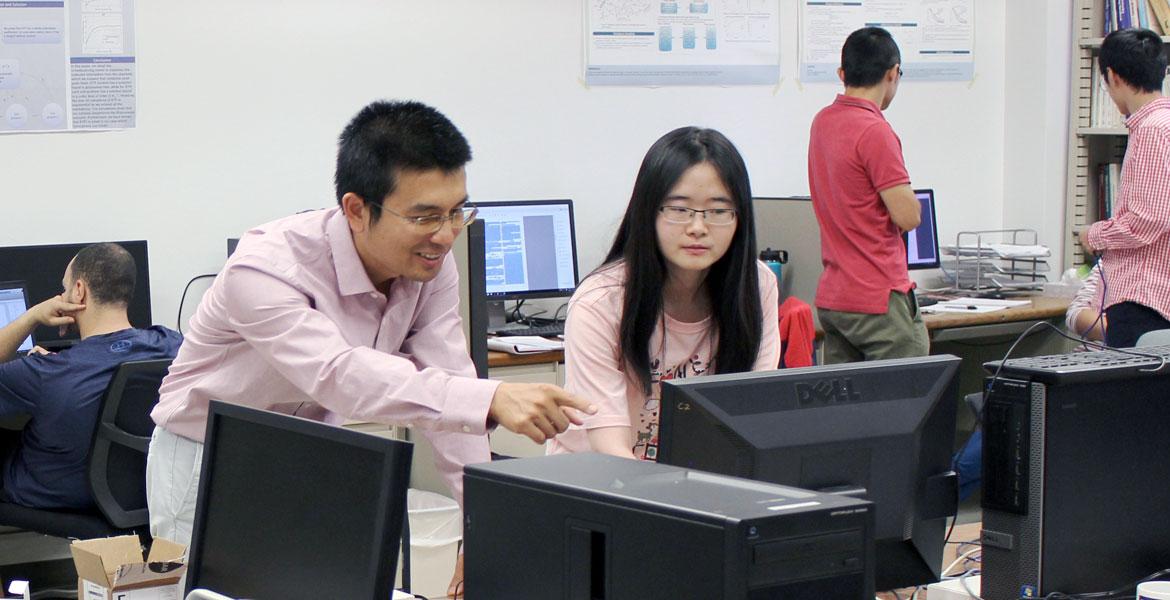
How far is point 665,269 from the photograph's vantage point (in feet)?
7.14

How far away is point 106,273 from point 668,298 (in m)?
1.81

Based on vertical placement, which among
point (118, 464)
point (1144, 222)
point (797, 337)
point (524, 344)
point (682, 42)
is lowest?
point (118, 464)

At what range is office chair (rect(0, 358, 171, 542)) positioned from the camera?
10.6 ft

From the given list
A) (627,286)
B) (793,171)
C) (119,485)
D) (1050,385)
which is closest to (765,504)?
(1050,385)

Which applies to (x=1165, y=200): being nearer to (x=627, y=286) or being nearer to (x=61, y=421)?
(x=627, y=286)

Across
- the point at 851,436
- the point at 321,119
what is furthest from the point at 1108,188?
the point at 851,436

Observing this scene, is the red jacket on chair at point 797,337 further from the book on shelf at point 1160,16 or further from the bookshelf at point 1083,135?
the book on shelf at point 1160,16

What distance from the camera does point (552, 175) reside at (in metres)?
4.50

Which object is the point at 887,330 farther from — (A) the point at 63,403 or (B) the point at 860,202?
(A) the point at 63,403

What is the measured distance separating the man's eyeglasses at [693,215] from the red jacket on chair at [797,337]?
1105mm

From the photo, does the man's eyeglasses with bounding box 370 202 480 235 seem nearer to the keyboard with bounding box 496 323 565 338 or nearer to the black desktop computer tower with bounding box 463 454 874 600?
the black desktop computer tower with bounding box 463 454 874 600

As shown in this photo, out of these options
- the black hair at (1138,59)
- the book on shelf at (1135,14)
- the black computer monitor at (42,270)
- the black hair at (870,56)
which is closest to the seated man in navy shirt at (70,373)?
the black computer monitor at (42,270)

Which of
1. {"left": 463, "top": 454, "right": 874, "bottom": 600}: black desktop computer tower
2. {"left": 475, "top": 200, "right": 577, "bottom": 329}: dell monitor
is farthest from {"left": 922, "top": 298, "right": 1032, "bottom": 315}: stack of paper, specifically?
{"left": 463, "top": 454, "right": 874, "bottom": 600}: black desktop computer tower

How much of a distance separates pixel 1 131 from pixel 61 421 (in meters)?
1.00
